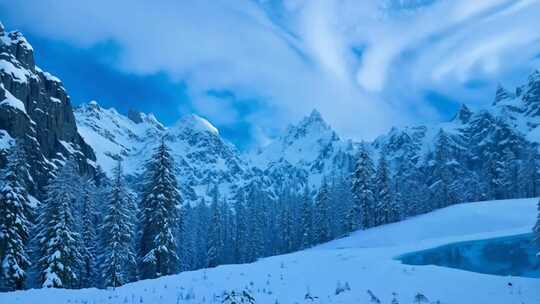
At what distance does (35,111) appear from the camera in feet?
329

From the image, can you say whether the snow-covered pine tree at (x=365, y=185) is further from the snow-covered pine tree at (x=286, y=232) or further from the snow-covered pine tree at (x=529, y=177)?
the snow-covered pine tree at (x=529, y=177)

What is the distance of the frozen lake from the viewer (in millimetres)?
25438

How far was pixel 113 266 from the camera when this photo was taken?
134 ft

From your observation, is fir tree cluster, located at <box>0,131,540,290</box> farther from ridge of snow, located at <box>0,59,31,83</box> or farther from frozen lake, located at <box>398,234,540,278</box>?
ridge of snow, located at <box>0,59,31,83</box>

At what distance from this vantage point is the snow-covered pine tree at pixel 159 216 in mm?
38781

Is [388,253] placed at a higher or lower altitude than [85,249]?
lower

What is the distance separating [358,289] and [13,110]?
9075 cm

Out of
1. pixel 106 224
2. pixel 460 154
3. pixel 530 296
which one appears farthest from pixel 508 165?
pixel 460 154

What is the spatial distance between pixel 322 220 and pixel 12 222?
5215cm

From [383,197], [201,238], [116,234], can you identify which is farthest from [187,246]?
[116,234]

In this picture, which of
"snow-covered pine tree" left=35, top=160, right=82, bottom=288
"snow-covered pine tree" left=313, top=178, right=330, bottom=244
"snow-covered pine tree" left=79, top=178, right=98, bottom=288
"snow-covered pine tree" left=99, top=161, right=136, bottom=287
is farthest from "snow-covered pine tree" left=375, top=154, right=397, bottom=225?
"snow-covered pine tree" left=35, top=160, right=82, bottom=288

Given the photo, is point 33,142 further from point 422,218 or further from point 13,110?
point 422,218

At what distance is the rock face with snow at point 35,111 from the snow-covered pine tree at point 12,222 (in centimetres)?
5675

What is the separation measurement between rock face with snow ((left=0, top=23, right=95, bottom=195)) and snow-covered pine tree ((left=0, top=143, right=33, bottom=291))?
56.8 m
